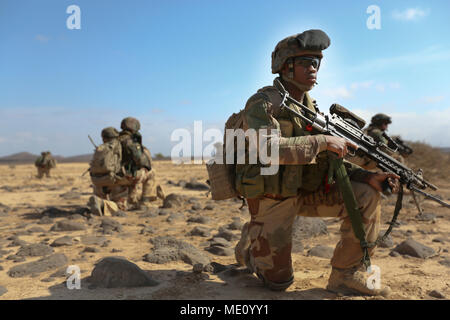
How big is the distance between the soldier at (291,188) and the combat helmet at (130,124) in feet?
19.3

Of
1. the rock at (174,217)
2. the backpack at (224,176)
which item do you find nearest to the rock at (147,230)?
the rock at (174,217)

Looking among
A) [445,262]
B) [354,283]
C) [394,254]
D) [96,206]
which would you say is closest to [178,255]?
[354,283]

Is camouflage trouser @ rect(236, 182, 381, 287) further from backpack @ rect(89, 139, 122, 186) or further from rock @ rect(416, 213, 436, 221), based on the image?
backpack @ rect(89, 139, 122, 186)

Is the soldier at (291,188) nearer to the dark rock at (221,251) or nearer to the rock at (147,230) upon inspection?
the dark rock at (221,251)

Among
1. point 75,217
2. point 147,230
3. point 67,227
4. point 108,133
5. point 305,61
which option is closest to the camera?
point 305,61

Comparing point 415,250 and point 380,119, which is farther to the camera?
point 380,119

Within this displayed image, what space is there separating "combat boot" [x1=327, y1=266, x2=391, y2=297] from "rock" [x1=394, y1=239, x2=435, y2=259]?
1.60m

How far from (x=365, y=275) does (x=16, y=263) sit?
3753mm

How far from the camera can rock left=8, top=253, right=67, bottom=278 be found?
3833 mm

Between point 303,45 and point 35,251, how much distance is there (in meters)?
3.97

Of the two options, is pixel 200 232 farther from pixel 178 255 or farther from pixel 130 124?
pixel 130 124

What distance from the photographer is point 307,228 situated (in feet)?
18.5
